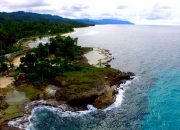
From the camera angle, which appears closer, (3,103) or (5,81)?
(3,103)

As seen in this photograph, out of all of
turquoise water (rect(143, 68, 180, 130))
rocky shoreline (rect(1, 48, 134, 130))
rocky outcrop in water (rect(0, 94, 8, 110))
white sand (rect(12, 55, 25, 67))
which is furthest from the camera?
white sand (rect(12, 55, 25, 67))

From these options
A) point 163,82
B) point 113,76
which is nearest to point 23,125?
point 113,76

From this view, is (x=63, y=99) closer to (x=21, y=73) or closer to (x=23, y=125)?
(x=23, y=125)

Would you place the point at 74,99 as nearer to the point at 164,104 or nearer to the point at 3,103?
the point at 3,103

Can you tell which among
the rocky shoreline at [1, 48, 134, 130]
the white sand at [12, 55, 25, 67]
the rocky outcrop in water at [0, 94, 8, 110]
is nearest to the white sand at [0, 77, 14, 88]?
the rocky outcrop in water at [0, 94, 8, 110]

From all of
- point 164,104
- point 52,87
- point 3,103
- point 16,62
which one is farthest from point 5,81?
point 164,104

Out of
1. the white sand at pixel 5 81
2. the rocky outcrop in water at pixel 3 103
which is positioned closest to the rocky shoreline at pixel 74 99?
the rocky outcrop in water at pixel 3 103

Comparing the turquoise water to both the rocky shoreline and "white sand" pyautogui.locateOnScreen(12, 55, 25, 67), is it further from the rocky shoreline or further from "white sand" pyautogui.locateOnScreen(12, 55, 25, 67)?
"white sand" pyautogui.locateOnScreen(12, 55, 25, 67)

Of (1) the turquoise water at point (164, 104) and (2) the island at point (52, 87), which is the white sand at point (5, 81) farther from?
(1) the turquoise water at point (164, 104)

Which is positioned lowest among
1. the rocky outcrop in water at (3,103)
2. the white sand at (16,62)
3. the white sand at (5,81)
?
the rocky outcrop in water at (3,103)

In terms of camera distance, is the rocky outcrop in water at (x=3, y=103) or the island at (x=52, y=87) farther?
the island at (x=52, y=87)

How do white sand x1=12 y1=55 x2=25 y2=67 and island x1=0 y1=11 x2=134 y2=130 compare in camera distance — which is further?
white sand x1=12 y1=55 x2=25 y2=67

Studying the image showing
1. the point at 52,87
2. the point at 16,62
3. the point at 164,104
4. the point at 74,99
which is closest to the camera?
the point at 164,104
